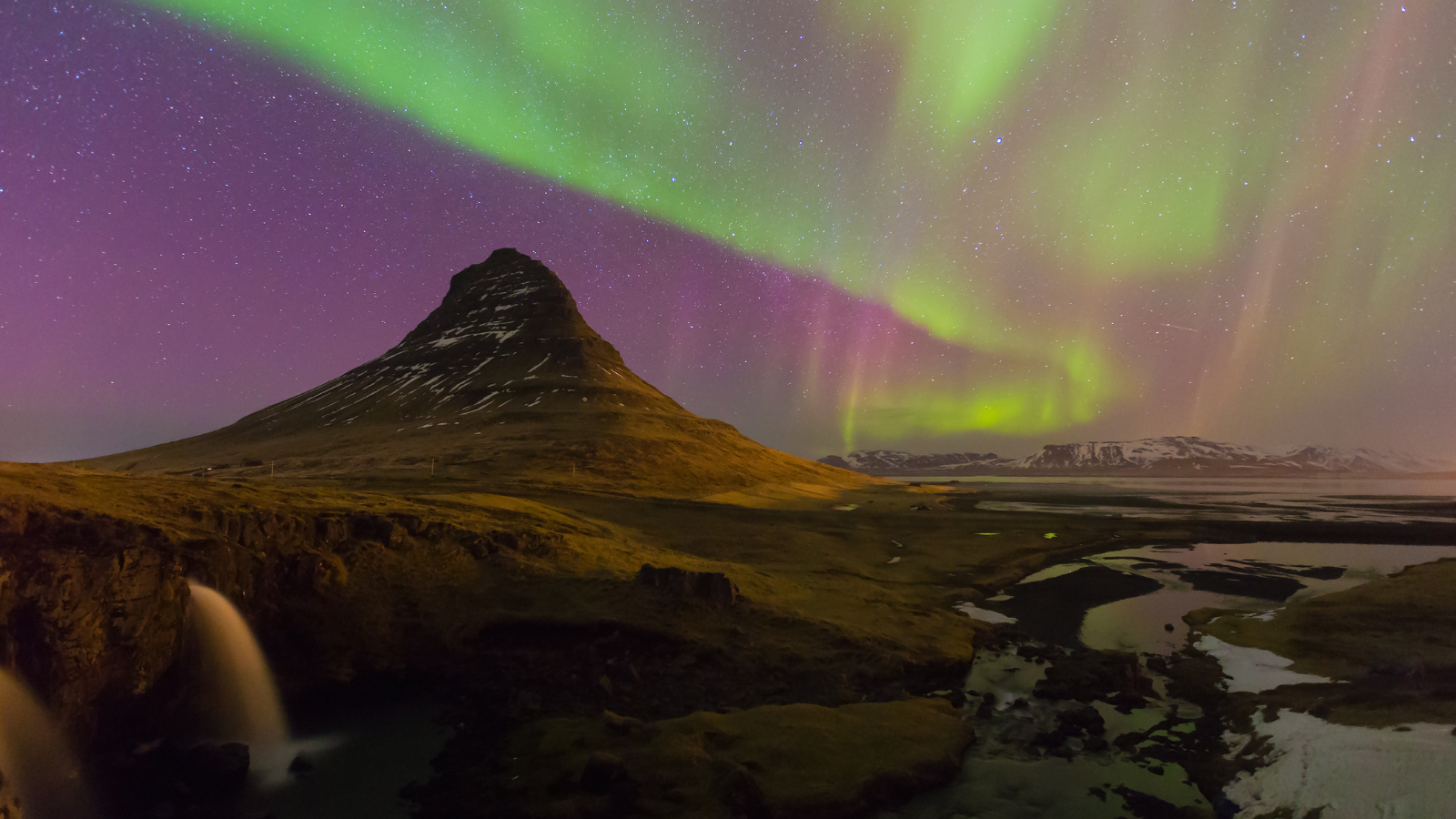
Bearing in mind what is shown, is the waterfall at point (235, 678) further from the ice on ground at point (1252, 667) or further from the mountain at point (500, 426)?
the mountain at point (500, 426)

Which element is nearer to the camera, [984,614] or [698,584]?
[698,584]

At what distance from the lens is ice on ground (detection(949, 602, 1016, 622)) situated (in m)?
25.8

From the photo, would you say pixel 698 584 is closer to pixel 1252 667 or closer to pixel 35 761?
pixel 35 761

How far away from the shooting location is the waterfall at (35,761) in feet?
35.8

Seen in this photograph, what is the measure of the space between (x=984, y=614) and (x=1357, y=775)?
15.9 m

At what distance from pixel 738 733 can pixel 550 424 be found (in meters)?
95.1

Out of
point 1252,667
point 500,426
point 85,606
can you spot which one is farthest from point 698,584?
point 500,426

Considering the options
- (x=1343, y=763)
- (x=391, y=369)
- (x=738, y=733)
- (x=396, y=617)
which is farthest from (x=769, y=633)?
(x=391, y=369)

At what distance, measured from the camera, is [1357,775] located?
10922 mm

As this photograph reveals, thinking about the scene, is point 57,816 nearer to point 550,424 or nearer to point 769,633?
point 769,633

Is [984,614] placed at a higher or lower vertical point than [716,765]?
lower

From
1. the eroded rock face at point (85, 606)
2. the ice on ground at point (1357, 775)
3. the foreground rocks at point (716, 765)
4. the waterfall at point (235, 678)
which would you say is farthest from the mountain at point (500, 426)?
the ice on ground at point (1357, 775)

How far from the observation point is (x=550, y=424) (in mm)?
103125

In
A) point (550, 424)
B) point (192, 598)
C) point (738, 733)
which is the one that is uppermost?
point (550, 424)
